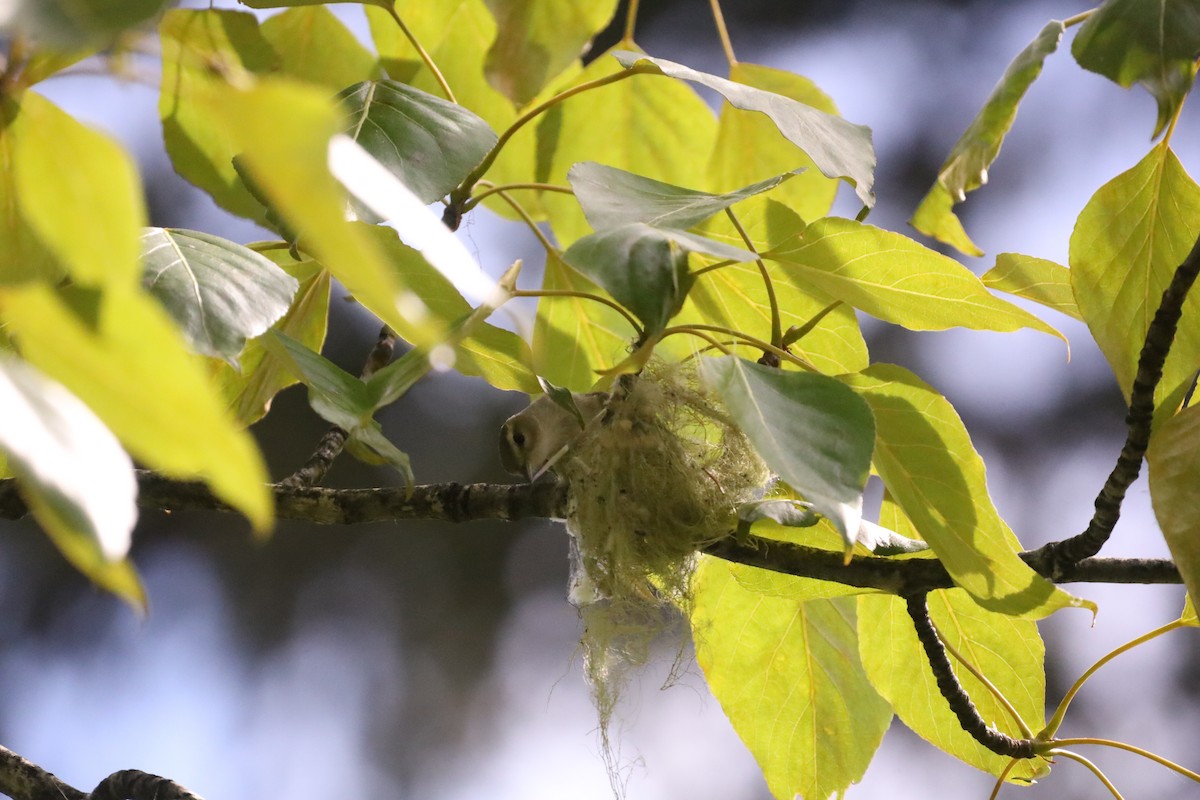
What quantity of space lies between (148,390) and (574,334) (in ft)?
1.41

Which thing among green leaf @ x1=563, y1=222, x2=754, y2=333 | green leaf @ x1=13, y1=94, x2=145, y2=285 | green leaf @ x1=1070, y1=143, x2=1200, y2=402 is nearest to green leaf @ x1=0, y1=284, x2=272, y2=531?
green leaf @ x1=13, y1=94, x2=145, y2=285

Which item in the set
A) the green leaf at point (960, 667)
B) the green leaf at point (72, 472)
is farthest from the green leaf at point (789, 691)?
the green leaf at point (72, 472)

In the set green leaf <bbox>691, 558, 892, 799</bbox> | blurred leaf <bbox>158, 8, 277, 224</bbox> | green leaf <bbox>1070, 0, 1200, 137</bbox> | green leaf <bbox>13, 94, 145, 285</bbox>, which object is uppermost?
green leaf <bbox>1070, 0, 1200, 137</bbox>

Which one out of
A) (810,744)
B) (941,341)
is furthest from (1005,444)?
(810,744)

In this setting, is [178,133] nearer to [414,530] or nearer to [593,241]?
[593,241]

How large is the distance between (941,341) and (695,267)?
37.5 inches

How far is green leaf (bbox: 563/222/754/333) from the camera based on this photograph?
237mm

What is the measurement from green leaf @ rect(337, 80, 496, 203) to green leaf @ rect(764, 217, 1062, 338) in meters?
0.12

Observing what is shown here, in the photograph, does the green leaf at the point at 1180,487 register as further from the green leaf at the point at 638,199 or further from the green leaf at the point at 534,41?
the green leaf at the point at 534,41

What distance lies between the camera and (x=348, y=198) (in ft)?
1.03

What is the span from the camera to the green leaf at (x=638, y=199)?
279 mm

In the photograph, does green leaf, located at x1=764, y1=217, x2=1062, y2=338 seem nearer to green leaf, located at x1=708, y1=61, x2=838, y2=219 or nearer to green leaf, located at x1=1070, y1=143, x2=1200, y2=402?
green leaf, located at x1=1070, y1=143, x2=1200, y2=402

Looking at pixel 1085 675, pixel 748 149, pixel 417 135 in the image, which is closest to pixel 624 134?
pixel 748 149

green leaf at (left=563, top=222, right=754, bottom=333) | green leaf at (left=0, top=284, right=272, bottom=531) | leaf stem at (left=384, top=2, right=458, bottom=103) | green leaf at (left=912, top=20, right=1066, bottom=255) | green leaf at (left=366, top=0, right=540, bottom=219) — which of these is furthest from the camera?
green leaf at (left=366, top=0, right=540, bottom=219)
